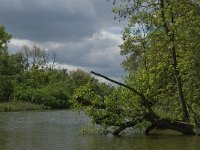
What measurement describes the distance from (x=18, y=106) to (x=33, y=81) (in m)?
25.5

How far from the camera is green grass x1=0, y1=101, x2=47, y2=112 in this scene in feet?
248

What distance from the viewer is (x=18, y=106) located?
81.2 m

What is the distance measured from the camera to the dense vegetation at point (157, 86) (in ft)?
Answer: 95.1

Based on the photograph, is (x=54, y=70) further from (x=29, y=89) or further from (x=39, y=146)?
(x=39, y=146)

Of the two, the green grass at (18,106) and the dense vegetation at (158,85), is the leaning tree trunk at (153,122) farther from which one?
the green grass at (18,106)

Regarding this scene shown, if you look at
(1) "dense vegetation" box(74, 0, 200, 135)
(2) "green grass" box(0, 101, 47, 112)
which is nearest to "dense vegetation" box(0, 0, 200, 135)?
(1) "dense vegetation" box(74, 0, 200, 135)

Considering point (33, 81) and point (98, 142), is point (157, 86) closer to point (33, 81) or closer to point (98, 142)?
point (98, 142)

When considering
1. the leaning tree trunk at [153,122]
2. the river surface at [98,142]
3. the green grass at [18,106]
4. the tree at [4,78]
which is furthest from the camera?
the tree at [4,78]

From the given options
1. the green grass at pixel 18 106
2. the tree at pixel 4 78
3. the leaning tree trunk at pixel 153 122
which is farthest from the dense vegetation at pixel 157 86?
the tree at pixel 4 78

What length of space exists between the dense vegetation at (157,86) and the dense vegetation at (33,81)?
47407 millimetres

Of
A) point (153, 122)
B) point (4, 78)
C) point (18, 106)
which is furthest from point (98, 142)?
point (4, 78)

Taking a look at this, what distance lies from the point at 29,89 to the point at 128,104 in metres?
68.7

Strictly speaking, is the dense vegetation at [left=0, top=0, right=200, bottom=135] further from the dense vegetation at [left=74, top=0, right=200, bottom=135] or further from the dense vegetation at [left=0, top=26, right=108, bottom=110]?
the dense vegetation at [left=0, top=26, right=108, bottom=110]

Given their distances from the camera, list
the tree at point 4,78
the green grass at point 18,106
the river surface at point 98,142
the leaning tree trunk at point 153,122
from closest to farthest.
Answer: the river surface at point 98,142, the leaning tree trunk at point 153,122, the green grass at point 18,106, the tree at point 4,78
